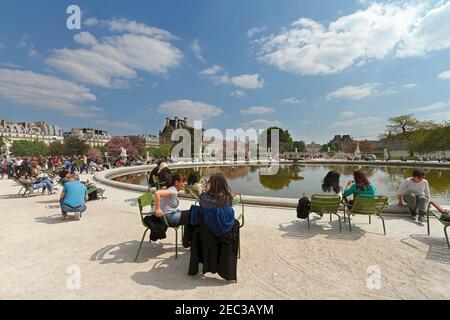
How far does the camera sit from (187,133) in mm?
73250

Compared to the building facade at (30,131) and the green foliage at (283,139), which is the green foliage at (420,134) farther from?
the building facade at (30,131)

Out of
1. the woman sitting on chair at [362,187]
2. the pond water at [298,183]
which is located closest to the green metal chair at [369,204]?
the woman sitting on chair at [362,187]

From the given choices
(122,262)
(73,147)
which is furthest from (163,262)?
(73,147)

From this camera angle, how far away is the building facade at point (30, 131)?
93438mm

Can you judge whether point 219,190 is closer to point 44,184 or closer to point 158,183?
point 158,183

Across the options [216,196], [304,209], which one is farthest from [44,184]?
[304,209]

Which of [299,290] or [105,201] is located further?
[105,201]

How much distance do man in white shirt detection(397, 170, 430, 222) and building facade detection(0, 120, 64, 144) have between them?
369ft

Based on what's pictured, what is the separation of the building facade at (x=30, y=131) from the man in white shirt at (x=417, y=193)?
369ft

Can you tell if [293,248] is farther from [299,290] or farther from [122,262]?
[122,262]

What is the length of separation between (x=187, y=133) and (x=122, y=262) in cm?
7071

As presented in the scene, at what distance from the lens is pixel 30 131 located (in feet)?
343

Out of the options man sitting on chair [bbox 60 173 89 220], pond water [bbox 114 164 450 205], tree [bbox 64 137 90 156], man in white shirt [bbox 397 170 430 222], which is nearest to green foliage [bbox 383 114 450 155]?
pond water [bbox 114 164 450 205]

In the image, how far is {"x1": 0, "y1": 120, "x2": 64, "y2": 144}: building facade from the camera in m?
93.4
